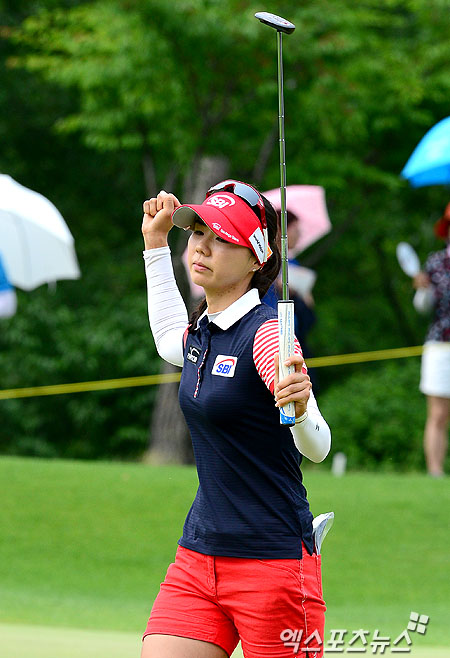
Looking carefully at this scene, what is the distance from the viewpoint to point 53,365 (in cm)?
1792

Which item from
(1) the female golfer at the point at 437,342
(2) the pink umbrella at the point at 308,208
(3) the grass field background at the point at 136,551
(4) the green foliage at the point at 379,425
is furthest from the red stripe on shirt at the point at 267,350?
(4) the green foliage at the point at 379,425

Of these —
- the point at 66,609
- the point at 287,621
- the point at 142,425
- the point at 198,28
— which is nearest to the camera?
the point at 287,621

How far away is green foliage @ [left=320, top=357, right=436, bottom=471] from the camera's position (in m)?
15.8

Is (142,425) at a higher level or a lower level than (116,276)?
lower

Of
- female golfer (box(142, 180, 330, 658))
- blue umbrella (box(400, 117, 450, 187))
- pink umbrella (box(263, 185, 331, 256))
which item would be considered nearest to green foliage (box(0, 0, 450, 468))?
blue umbrella (box(400, 117, 450, 187))

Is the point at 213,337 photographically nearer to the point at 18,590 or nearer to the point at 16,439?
the point at 18,590

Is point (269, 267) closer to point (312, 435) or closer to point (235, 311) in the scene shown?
point (235, 311)

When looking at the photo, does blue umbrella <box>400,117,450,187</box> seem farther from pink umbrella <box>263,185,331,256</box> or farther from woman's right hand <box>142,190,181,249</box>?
woman's right hand <box>142,190,181,249</box>

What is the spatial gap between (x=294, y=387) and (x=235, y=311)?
0.51 m

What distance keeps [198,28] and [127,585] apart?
299 inches

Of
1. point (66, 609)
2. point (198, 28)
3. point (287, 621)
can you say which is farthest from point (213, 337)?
point (198, 28)

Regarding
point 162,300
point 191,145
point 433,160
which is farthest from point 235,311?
point 191,145

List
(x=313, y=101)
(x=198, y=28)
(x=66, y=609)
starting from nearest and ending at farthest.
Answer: (x=66, y=609)
(x=198, y=28)
(x=313, y=101)

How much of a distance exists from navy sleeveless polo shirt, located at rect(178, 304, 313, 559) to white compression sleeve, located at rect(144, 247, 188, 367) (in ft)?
1.69
